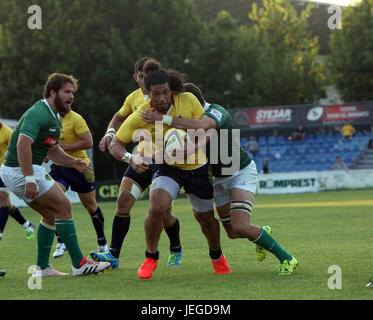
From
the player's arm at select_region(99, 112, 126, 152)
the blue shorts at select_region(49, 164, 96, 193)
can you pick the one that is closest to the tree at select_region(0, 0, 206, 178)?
the blue shorts at select_region(49, 164, 96, 193)

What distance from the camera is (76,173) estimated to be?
388 inches

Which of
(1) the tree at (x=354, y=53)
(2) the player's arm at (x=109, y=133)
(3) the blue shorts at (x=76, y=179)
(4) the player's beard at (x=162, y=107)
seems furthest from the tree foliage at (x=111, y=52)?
(4) the player's beard at (x=162, y=107)

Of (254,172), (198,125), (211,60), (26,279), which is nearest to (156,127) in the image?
(198,125)


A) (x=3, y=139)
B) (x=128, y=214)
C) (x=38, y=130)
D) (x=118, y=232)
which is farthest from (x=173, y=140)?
(x=3, y=139)

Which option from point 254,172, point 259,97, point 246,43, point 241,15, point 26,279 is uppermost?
point 241,15

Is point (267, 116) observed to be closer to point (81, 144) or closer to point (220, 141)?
point (81, 144)

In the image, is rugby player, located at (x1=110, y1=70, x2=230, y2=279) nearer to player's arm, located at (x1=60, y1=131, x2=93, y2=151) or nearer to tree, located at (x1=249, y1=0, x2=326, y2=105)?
player's arm, located at (x1=60, y1=131, x2=93, y2=151)

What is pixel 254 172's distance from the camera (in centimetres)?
730

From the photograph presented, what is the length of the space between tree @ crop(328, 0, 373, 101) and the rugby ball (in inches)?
1473

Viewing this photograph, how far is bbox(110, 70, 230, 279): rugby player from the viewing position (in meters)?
6.67

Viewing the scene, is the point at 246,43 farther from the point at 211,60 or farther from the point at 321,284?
the point at 321,284

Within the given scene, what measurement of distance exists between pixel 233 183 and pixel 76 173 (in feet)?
11.3

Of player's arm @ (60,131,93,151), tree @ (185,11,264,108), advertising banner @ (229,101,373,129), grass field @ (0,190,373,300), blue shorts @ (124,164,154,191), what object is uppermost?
tree @ (185,11,264,108)
